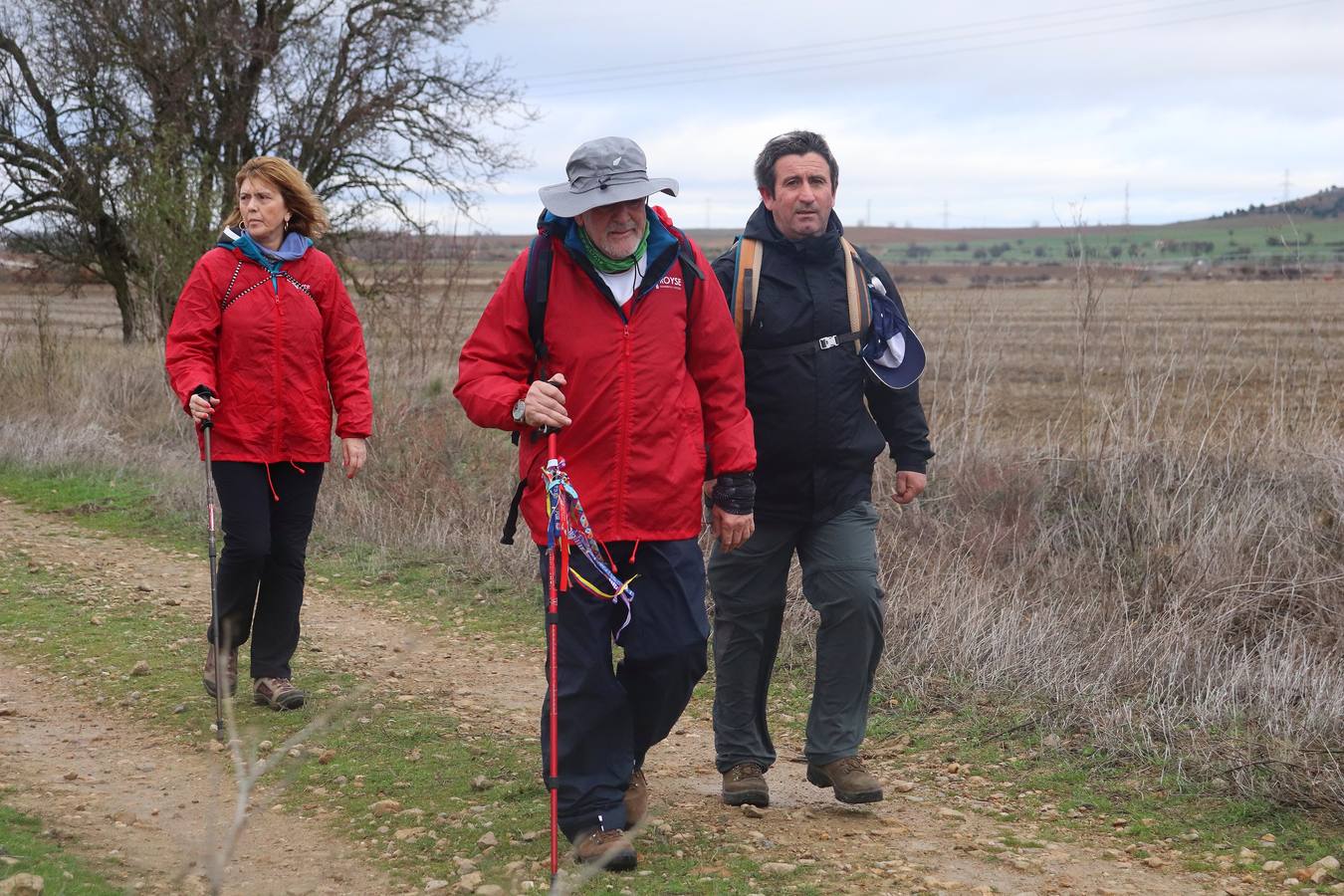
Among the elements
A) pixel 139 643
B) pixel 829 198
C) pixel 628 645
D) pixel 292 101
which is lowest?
pixel 139 643

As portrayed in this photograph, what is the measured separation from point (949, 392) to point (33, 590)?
5.76 meters

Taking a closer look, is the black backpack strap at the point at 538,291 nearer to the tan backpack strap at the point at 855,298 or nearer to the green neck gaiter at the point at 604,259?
the green neck gaiter at the point at 604,259

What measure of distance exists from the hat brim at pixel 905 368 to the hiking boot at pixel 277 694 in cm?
262

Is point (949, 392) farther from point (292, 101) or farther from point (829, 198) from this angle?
point (292, 101)

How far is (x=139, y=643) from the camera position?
650 cm

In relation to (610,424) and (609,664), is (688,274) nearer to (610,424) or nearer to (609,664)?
(610,424)

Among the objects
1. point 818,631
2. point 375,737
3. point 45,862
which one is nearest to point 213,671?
point 375,737

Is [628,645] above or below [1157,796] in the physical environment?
above

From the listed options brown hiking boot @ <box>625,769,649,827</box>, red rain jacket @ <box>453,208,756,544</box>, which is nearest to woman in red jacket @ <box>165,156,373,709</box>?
red rain jacket @ <box>453,208,756,544</box>

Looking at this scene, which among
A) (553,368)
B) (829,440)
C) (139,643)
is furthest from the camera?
(139,643)

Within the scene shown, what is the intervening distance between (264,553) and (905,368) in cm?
247

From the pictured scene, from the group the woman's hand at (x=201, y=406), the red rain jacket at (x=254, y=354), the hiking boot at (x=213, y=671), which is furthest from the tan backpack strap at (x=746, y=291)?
the hiking boot at (x=213, y=671)

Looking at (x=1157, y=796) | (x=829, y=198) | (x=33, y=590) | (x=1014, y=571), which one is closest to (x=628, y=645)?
(x=829, y=198)

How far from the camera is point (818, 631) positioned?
14.7ft
